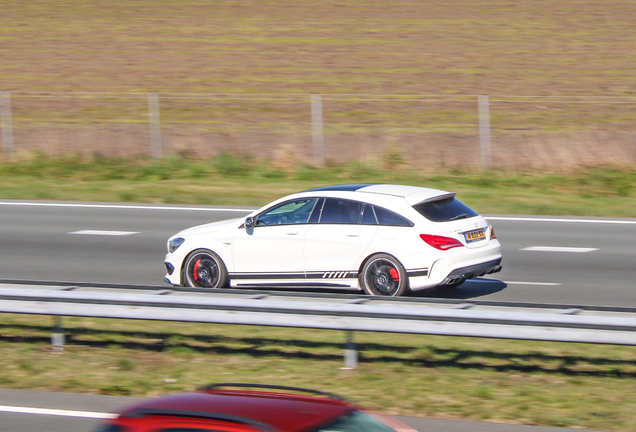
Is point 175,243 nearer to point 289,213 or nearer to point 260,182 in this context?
point 289,213

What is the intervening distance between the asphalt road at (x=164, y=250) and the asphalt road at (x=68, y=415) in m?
5.04

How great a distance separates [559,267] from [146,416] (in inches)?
434

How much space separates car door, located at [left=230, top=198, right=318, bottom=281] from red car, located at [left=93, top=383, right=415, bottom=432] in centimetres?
810

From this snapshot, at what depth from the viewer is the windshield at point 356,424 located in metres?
4.31

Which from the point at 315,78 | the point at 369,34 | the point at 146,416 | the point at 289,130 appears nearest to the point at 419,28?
the point at 369,34

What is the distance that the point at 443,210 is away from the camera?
1249 centimetres

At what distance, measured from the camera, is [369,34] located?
40.1m

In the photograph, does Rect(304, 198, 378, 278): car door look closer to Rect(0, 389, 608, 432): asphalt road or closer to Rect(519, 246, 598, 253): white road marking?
Rect(519, 246, 598, 253): white road marking

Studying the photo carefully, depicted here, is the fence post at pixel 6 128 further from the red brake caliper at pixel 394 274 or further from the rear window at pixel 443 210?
the red brake caliper at pixel 394 274

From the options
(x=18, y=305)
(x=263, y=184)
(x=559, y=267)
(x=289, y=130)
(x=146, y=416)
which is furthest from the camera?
(x=289, y=130)

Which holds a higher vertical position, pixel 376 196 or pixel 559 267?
pixel 376 196

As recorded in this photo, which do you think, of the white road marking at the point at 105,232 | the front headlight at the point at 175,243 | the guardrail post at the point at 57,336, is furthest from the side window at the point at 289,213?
the white road marking at the point at 105,232

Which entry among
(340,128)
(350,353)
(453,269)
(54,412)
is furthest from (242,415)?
(340,128)

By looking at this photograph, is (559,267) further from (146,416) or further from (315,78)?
(315,78)
